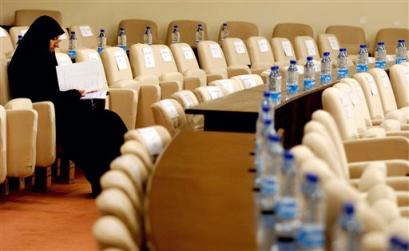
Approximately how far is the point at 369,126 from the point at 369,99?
42cm

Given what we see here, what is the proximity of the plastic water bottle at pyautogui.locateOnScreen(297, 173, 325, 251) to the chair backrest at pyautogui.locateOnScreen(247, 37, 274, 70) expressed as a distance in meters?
7.94

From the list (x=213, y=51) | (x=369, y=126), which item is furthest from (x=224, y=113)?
(x=213, y=51)

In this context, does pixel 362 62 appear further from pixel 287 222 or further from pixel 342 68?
pixel 287 222

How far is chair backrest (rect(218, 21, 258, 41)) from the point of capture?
11820 millimetres

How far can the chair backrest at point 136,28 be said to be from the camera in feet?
38.4

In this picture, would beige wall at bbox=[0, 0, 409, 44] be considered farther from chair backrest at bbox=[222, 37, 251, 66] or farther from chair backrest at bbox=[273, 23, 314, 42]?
chair backrest at bbox=[222, 37, 251, 66]

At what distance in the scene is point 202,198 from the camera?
277 centimetres

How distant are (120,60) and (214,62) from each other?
75.5 inches

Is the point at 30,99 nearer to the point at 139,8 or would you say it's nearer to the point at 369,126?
the point at 369,126

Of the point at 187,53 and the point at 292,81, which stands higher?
the point at 292,81

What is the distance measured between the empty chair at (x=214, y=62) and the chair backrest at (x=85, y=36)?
1875 millimetres

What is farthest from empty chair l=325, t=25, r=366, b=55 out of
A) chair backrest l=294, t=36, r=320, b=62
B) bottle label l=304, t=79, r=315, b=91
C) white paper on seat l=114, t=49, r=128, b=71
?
bottle label l=304, t=79, r=315, b=91

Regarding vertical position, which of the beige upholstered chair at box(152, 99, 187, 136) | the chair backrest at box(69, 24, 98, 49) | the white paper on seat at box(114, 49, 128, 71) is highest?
the beige upholstered chair at box(152, 99, 187, 136)

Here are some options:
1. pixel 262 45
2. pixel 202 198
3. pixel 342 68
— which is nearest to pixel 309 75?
pixel 342 68
